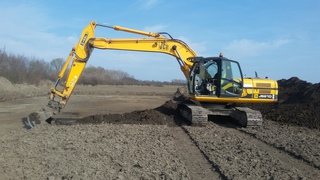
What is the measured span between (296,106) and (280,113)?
6.66ft

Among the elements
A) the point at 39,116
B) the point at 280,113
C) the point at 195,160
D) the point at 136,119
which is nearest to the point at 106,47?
the point at 136,119

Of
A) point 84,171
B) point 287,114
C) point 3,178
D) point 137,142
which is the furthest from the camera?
point 287,114

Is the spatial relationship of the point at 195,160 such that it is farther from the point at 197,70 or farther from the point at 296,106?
the point at 296,106

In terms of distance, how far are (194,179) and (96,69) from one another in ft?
271

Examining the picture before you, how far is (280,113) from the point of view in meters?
16.7

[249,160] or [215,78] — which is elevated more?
[215,78]

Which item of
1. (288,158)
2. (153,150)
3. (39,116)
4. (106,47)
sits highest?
(106,47)

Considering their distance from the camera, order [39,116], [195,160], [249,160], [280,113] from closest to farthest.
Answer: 1. [249,160]
2. [195,160]
3. [39,116]
4. [280,113]

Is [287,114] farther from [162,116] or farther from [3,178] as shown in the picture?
[3,178]

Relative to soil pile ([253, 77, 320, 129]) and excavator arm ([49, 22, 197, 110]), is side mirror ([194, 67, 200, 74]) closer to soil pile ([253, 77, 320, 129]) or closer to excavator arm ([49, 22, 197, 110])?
excavator arm ([49, 22, 197, 110])

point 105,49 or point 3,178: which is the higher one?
point 105,49

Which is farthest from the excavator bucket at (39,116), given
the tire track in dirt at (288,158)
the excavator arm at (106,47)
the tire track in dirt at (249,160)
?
the tire track in dirt at (288,158)

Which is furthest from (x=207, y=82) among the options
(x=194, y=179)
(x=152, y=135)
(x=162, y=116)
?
(x=194, y=179)

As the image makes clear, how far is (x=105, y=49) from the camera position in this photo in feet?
45.4
